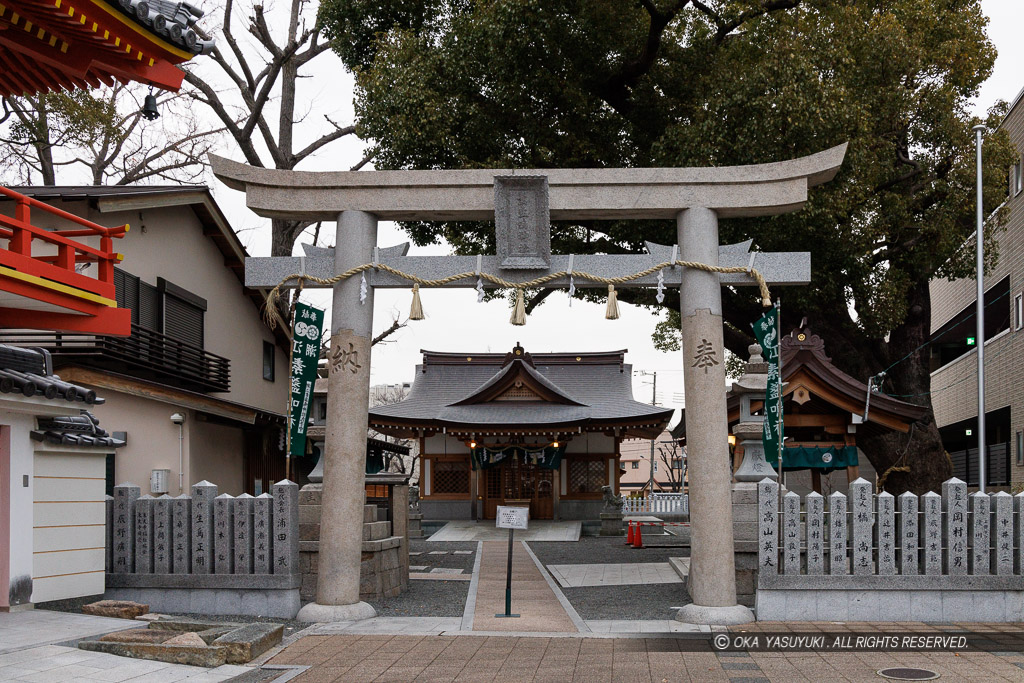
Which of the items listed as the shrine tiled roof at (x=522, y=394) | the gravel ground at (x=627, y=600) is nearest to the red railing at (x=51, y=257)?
the gravel ground at (x=627, y=600)

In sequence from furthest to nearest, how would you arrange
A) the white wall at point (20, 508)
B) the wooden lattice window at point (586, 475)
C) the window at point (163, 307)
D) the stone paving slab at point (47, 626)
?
the wooden lattice window at point (586, 475)
the window at point (163, 307)
the white wall at point (20, 508)
the stone paving slab at point (47, 626)

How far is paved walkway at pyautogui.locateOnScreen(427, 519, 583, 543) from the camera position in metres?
25.6

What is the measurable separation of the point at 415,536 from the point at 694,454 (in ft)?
53.7

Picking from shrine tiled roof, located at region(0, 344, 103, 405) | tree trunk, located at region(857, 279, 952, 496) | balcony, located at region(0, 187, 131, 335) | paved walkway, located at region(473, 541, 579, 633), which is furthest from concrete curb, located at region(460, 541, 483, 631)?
tree trunk, located at region(857, 279, 952, 496)

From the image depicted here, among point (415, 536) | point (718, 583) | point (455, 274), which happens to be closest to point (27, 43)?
point (455, 274)

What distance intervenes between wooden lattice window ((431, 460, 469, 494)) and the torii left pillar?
62.0 feet

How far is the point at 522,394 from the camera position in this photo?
99.8ft

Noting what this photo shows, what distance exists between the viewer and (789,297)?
67.4 ft

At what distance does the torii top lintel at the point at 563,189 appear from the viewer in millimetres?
11641

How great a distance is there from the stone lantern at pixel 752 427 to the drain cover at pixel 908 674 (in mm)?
4430

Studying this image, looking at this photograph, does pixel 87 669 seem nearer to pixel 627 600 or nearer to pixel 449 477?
pixel 627 600

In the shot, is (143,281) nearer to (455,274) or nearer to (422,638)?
(455,274)

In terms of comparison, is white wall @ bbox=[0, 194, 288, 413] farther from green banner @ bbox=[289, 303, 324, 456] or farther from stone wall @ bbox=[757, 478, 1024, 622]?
stone wall @ bbox=[757, 478, 1024, 622]

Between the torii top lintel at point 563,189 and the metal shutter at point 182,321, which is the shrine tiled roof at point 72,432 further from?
the metal shutter at point 182,321
